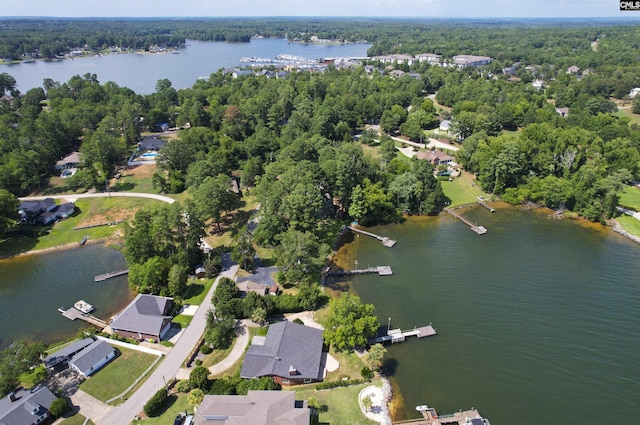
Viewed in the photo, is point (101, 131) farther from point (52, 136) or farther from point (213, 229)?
point (213, 229)

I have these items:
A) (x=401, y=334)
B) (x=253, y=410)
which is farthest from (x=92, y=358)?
(x=401, y=334)

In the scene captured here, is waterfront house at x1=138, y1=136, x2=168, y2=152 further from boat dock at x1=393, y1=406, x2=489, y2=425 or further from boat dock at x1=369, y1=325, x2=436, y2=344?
boat dock at x1=393, y1=406, x2=489, y2=425

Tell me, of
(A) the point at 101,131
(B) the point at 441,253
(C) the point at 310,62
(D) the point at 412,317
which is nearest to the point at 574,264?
(B) the point at 441,253

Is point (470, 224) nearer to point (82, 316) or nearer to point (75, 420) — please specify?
point (82, 316)

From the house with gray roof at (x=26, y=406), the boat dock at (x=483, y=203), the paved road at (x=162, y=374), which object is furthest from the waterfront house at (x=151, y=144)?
the boat dock at (x=483, y=203)

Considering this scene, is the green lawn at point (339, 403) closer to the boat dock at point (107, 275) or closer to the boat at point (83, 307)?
the boat at point (83, 307)
